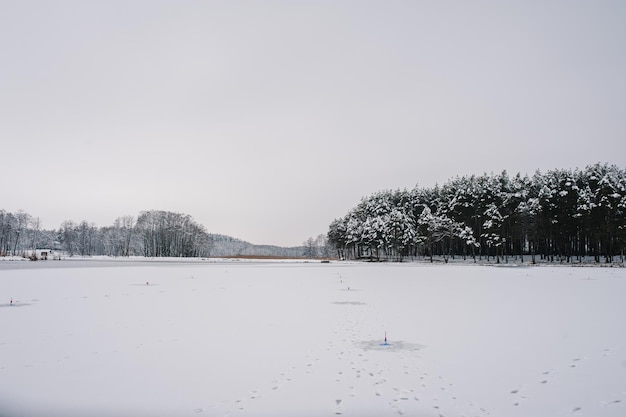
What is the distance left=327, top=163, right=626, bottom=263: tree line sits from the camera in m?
72.1

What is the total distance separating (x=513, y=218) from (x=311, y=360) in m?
79.9

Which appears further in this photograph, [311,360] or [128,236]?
[128,236]

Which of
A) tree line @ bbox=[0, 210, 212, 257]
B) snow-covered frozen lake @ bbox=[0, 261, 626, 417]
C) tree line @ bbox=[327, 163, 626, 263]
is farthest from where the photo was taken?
tree line @ bbox=[0, 210, 212, 257]

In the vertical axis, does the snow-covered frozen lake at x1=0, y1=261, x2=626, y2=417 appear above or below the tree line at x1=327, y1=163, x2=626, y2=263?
below

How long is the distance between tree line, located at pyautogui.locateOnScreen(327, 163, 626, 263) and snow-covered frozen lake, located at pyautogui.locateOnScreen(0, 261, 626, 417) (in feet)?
203

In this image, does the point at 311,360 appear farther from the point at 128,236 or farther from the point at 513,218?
the point at 128,236

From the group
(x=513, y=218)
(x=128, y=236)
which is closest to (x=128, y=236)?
(x=128, y=236)

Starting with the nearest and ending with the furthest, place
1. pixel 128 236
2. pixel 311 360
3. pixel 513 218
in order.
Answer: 1. pixel 311 360
2. pixel 513 218
3. pixel 128 236

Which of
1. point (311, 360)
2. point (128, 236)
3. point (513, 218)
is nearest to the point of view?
point (311, 360)

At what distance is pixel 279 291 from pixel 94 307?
12.0 meters

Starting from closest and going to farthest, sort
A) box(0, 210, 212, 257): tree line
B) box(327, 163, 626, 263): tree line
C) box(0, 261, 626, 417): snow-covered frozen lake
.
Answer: box(0, 261, 626, 417): snow-covered frozen lake → box(327, 163, 626, 263): tree line → box(0, 210, 212, 257): tree line

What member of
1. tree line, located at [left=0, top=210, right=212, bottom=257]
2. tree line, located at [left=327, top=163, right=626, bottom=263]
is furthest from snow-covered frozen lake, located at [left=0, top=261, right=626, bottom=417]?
tree line, located at [left=0, top=210, right=212, bottom=257]

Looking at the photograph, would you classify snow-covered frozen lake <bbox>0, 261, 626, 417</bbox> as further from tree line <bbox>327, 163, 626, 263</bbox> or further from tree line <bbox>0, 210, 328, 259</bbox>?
tree line <bbox>0, 210, 328, 259</bbox>

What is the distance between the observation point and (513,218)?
80.0 metres
